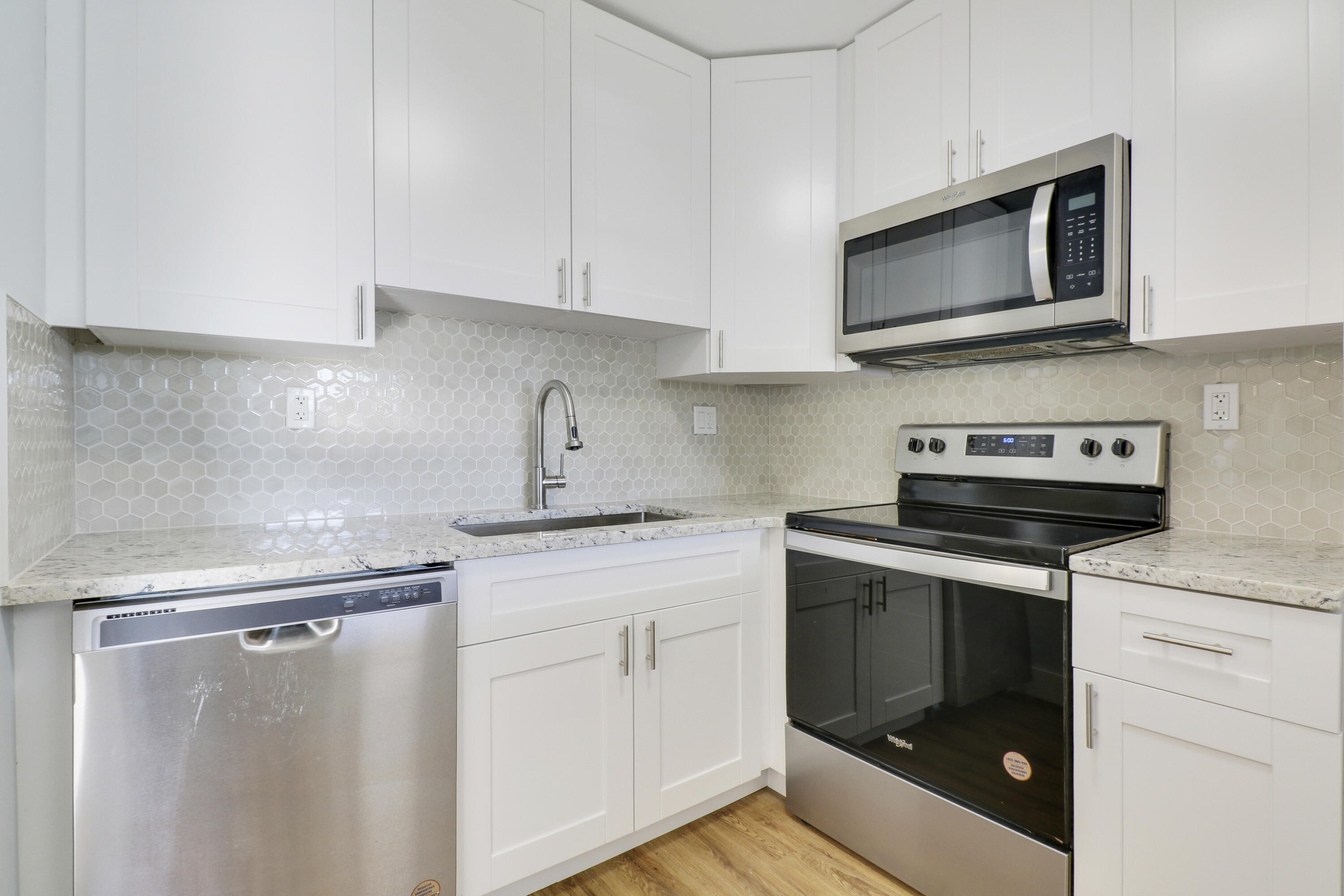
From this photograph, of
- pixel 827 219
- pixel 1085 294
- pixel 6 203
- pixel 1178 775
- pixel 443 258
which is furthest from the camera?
pixel 827 219

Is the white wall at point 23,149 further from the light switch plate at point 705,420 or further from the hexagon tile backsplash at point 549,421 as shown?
the light switch plate at point 705,420

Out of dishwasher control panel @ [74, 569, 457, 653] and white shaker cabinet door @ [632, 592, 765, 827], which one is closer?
dishwasher control panel @ [74, 569, 457, 653]

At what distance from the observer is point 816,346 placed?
82.8 inches

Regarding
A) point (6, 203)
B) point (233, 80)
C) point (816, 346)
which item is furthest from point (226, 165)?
point (816, 346)

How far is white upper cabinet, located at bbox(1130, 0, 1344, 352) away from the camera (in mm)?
1226

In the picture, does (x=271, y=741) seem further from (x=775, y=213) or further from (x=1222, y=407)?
(x=1222, y=407)

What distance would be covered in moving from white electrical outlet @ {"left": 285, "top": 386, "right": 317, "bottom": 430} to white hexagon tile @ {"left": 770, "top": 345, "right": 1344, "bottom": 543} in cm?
190

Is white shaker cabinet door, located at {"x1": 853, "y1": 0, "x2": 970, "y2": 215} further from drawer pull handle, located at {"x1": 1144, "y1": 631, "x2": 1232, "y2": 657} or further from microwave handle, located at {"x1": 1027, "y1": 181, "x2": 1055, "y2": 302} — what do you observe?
drawer pull handle, located at {"x1": 1144, "y1": 631, "x2": 1232, "y2": 657}

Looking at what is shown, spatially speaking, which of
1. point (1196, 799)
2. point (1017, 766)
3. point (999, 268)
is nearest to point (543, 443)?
point (999, 268)

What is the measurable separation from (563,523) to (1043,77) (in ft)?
6.01

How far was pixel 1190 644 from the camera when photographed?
1165mm

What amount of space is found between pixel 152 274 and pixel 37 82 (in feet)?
1.23

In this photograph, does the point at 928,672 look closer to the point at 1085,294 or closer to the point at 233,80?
the point at 1085,294

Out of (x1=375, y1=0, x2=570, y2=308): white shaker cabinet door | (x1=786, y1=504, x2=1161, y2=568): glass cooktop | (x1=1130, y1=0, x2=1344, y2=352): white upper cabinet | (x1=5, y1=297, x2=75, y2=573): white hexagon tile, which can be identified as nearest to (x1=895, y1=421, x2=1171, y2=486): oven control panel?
(x1=786, y1=504, x2=1161, y2=568): glass cooktop
